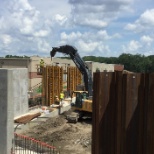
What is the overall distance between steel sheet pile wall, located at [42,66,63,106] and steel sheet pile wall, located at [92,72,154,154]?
25306 mm

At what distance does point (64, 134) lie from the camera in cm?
2078

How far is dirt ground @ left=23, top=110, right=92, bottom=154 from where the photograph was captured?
59.2 feet

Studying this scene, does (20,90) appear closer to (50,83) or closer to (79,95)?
(79,95)

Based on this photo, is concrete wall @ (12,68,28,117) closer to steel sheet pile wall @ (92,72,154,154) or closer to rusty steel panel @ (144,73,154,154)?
steel sheet pile wall @ (92,72,154,154)

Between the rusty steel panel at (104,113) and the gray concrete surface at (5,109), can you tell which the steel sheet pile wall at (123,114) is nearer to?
the rusty steel panel at (104,113)

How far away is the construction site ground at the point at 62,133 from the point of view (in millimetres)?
18156

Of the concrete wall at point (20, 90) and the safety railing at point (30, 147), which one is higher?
the concrete wall at point (20, 90)

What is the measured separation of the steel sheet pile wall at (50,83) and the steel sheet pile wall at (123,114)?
83.0ft

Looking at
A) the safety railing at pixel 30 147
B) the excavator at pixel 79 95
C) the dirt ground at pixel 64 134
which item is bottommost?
the dirt ground at pixel 64 134

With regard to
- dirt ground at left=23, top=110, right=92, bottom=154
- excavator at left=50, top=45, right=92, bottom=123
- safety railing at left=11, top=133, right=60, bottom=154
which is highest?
excavator at left=50, top=45, right=92, bottom=123

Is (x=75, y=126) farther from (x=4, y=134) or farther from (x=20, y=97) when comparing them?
(x=4, y=134)

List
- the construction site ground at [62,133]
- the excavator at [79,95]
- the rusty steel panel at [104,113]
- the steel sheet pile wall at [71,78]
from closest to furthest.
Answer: the rusty steel panel at [104,113], the construction site ground at [62,133], the excavator at [79,95], the steel sheet pile wall at [71,78]

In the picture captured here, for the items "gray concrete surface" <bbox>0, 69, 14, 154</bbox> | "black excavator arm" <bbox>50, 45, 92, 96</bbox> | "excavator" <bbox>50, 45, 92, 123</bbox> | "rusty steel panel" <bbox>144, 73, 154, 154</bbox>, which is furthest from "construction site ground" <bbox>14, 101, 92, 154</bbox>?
"rusty steel panel" <bbox>144, 73, 154, 154</bbox>

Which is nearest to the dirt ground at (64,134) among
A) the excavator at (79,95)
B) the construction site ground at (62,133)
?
the construction site ground at (62,133)
